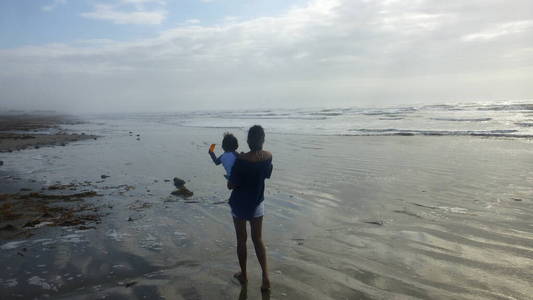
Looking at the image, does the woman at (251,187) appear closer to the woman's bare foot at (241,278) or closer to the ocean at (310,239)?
the woman's bare foot at (241,278)

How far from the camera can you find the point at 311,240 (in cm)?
586

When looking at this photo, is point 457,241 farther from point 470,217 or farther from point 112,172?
point 112,172

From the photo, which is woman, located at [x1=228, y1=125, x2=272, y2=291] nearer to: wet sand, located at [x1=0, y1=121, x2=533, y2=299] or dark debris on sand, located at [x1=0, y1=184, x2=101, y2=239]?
wet sand, located at [x1=0, y1=121, x2=533, y2=299]

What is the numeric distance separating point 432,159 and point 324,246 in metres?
9.30

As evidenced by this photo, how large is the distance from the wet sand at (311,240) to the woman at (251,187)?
49cm

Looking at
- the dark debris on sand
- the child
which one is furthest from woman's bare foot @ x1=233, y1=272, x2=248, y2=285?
the dark debris on sand

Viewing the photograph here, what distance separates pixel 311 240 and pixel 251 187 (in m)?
2.11

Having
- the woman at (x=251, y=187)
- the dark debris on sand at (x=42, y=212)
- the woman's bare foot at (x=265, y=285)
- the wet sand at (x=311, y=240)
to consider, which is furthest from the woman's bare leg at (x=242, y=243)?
the dark debris on sand at (x=42, y=212)

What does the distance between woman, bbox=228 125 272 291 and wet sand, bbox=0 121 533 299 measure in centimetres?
49

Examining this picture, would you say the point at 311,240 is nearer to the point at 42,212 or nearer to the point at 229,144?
the point at 229,144

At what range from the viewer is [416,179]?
32.7ft

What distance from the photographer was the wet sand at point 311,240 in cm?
430

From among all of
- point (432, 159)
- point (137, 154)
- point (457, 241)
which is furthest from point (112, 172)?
point (432, 159)

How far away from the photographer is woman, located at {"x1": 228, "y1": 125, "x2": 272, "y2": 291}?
4.19 metres
